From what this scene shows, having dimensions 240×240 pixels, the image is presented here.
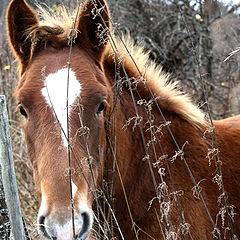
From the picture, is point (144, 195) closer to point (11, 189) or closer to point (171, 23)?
point (11, 189)

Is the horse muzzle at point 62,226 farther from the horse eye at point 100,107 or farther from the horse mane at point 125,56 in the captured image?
the horse mane at point 125,56

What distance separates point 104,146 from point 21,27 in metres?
1.29

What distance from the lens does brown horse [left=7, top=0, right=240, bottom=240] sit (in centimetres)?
190

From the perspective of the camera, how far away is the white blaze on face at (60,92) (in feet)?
6.59

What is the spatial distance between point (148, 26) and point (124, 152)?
5.53 m

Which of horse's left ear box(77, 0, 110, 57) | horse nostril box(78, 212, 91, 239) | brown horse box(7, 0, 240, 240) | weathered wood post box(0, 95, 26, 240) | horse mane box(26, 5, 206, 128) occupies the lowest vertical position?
weathered wood post box(0, 95, 26, 240)

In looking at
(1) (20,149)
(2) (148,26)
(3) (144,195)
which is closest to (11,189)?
(3) (144,195)

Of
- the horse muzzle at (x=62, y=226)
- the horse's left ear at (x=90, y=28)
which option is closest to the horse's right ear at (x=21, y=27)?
the horse's left ear at (x=90, y=28)

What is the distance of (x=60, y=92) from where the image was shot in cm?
208

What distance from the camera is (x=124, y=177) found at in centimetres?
262

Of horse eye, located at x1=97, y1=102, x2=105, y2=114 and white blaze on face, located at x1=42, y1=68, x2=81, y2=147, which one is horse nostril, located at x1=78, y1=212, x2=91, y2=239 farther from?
horse eye, located at x1=97, y1=102, x2=105, y2=114

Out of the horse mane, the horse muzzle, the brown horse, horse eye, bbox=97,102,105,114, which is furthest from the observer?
the horse mane

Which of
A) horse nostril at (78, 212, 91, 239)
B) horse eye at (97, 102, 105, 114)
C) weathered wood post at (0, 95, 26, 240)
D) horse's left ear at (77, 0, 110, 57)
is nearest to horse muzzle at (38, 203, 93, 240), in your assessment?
horse nostril at (78, 212, 91, 239)

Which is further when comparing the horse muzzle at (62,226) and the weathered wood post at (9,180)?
the weathered wood post at (9,180)
